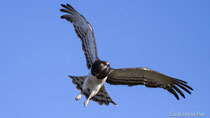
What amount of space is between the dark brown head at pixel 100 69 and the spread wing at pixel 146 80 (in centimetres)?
40

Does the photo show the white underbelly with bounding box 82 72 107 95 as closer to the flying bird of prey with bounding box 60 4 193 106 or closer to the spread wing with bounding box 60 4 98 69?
the flying bird of prey with bounding box 60 4 193 106

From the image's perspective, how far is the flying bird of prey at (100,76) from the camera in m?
11.1

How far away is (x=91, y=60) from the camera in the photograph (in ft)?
38.8

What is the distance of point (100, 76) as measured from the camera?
11055mm

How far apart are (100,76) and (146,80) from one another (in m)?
1.88

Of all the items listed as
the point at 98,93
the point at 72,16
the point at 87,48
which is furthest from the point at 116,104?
the point at 72,16

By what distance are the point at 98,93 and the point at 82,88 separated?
937mm

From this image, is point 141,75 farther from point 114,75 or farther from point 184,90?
point 184,90

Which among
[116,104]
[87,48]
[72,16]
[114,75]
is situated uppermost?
[72,16]

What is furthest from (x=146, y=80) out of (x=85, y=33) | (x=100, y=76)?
(x=85, y=33)

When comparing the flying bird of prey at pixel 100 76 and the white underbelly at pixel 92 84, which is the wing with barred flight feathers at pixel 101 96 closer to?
the flying bird of prey at pixel 100 76

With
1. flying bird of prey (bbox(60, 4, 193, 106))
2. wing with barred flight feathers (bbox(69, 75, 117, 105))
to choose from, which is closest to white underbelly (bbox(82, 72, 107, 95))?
flying bird of prey (bbox(60, 4, 193, 106))

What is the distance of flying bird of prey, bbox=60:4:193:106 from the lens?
436 inches

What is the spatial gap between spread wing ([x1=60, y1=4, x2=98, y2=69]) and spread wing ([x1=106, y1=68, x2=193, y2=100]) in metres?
1.08
